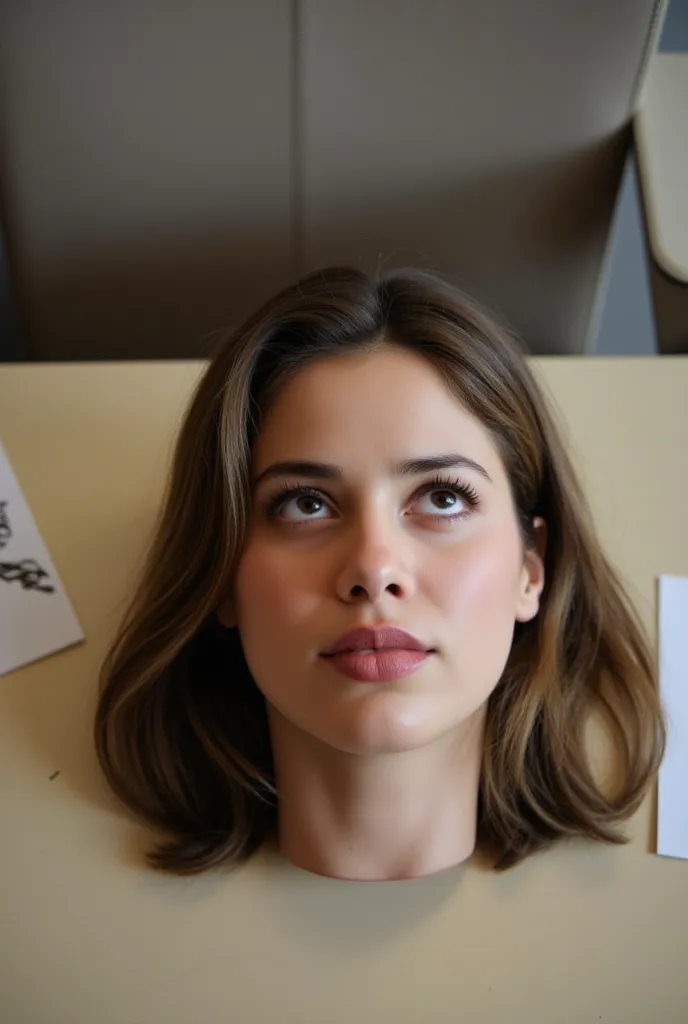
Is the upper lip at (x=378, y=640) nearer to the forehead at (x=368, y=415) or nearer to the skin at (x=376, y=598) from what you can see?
the skin at (x=376, y=598)

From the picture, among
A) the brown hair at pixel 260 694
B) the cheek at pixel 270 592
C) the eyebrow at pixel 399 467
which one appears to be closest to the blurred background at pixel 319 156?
the brown hair at pixel 260 694

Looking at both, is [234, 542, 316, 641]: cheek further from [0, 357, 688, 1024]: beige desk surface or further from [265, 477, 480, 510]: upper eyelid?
[0, 357, 688, 1024]: beige desk surface

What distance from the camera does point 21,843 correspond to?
82 cm

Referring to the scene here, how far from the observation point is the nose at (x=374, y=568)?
2.17ft

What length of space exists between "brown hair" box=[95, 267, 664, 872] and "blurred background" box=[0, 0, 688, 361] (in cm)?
32

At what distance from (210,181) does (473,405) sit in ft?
2.00

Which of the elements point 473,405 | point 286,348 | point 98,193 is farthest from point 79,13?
point 473,405

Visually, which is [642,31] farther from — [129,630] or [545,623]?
[129,630]

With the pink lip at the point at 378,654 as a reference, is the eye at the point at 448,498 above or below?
above

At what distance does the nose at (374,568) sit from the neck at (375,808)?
6.4 inches

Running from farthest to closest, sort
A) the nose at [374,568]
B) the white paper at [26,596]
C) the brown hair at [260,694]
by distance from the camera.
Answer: the white paper at [26,596]
the brown hair at [260,694]
the nose at [374,568]

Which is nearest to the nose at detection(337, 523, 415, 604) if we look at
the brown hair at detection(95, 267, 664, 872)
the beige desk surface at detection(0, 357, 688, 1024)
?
the brown hair at detection(95, 267, 664, 872)

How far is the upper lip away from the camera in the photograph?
668 millimetres

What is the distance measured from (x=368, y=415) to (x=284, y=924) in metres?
0.48
